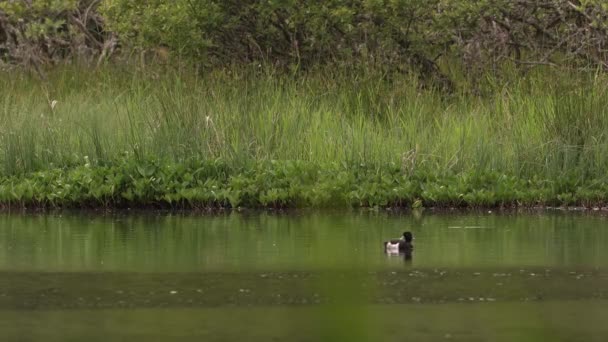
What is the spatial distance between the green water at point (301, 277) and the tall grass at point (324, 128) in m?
1.01

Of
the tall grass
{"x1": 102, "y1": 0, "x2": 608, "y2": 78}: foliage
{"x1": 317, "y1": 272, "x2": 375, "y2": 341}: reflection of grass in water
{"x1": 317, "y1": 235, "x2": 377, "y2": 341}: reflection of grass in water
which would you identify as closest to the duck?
{"x1": 317, "y1": 235, "x2": 377, "y2": 341}: reflection of grass in water

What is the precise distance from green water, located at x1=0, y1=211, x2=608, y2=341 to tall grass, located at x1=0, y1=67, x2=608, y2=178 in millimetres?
1010

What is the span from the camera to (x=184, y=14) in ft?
61.5

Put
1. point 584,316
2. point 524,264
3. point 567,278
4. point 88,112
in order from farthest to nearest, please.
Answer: point 88,112
point 524,264
point 567,278
point 584,316

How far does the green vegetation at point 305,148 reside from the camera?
49.4 feet

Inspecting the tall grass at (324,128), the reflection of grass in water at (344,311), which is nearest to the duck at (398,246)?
the reflection of grass in water at (344,311)

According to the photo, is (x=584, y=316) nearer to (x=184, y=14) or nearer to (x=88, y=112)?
(x=88, y=112)

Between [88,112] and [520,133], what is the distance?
186 inches

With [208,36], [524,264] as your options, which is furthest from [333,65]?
[524,264]

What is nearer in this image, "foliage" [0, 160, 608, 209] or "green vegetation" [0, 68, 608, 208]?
"foliage" [0, 160, 608, 209]

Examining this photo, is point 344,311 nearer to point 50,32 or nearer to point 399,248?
point 399,248

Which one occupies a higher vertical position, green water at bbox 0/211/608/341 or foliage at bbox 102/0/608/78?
foliage at bbox 102/0/608/78

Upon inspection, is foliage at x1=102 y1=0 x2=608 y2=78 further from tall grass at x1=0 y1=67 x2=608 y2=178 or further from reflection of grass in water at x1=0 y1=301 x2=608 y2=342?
reflection of grass in water at x1=0 y1=301 x2=608 y2=342

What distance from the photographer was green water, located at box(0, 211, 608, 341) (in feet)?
28.7
